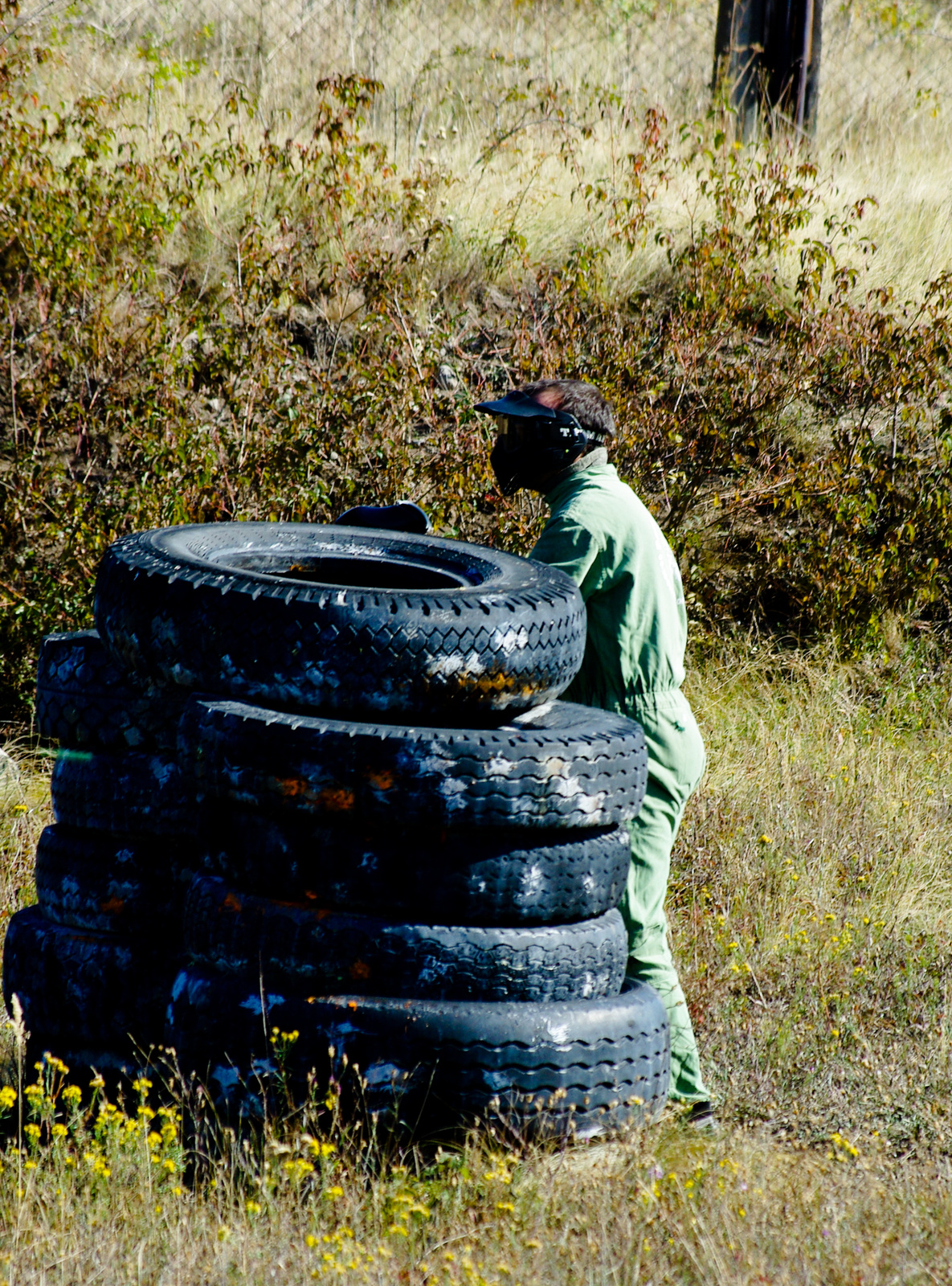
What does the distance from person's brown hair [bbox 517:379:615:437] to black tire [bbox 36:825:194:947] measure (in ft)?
6.41

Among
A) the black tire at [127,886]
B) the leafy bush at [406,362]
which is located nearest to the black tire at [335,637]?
the black tire at [127,886]

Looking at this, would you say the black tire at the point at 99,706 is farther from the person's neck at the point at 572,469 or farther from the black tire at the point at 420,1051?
the person's neck at the point at 572,469

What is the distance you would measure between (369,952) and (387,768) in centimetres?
48

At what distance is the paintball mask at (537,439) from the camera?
167 inches

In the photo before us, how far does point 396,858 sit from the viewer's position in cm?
326

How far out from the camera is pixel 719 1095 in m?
4.07

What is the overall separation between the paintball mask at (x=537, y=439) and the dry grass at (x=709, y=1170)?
213cm

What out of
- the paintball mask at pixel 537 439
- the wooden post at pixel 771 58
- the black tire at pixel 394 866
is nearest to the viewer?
the black tire at pixel 394 866

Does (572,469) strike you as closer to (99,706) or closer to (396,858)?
(396,858)

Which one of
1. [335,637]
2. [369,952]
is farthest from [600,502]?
[369,952]

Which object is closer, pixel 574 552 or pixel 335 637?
pixel 335 637

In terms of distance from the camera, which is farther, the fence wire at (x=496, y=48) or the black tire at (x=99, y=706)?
the fence wire at (x=496, y=48)

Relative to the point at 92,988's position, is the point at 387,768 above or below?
above

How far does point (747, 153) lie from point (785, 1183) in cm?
995
